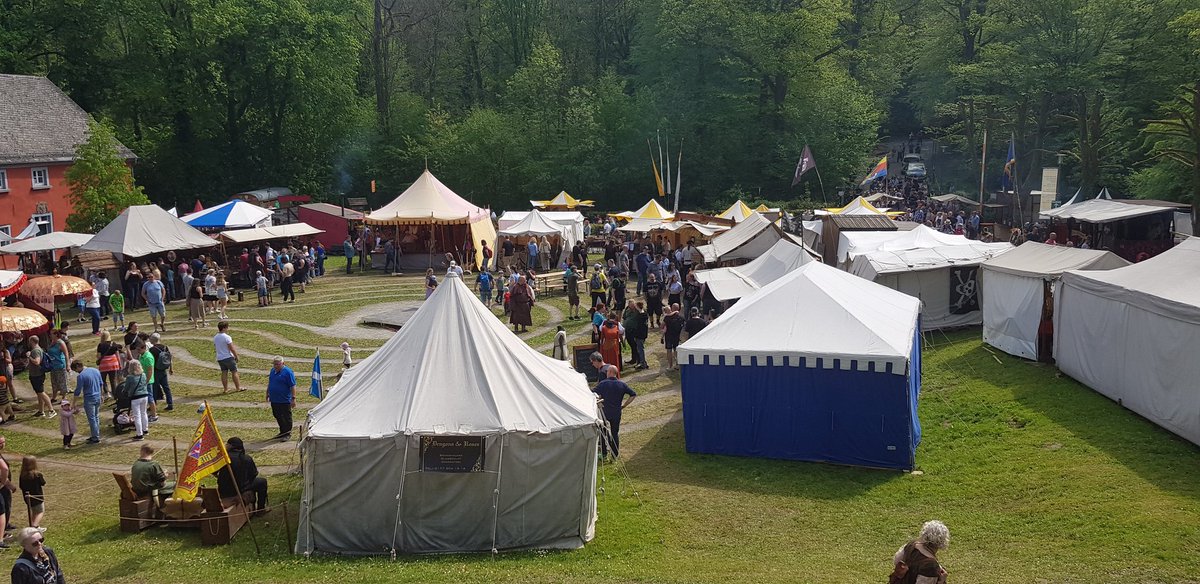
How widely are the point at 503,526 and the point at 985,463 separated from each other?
21.6 feet

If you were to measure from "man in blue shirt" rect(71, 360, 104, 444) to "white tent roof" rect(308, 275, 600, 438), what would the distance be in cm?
519

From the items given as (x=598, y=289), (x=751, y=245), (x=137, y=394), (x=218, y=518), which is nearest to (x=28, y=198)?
(x=598, y=289)

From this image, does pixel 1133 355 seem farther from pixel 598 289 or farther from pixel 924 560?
pixel 598 289

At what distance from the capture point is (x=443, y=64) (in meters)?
67.4

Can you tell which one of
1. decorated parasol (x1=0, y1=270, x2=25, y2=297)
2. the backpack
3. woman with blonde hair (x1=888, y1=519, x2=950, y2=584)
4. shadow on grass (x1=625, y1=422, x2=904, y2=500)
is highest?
decorated parasol (x1=0, y1=270, x2=25, y2=297)

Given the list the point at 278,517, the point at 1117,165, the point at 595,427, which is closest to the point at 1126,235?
the point at 1117,165

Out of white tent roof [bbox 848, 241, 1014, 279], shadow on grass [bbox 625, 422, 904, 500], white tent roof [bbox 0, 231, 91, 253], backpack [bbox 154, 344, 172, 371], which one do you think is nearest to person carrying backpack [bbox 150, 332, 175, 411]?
backpack [bbox 154, 344, 172, 371]

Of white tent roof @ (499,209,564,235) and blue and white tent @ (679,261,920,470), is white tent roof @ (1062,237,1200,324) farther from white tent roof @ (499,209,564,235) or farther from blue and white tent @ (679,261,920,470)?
white tent roof @ (499,209,564,235)

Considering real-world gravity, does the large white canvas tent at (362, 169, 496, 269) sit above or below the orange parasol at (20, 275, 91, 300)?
above

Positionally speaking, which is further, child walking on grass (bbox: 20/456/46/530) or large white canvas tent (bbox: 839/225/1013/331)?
large white canvas tent (bbox: 839/225/1013/331)

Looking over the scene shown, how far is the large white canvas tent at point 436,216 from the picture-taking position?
3278 cm

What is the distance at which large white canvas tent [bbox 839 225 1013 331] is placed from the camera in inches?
816

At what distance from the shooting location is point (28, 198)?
122 feet

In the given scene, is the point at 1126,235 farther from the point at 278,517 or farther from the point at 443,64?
the point at 443,64
